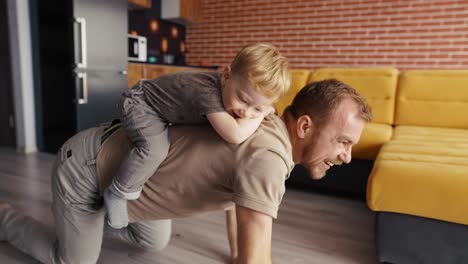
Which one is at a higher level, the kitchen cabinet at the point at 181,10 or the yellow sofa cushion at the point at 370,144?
the kitchen cabinet at the point at 181,10

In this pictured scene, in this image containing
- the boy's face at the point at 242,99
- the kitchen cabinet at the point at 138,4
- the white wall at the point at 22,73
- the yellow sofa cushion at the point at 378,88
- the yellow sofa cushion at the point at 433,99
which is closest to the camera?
the boy's face at the point at 242,99

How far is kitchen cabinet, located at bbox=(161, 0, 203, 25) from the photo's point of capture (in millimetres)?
4977

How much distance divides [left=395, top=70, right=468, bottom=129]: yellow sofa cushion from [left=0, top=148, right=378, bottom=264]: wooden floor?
1.00m

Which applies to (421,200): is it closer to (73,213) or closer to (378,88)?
(73,213)

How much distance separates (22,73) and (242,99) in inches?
139

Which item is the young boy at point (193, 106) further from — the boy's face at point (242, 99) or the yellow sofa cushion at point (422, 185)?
the yellow sofa cushion at point (422, 185)

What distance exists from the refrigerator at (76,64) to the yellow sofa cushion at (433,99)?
2.66 meters

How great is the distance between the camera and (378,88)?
9.96 feet

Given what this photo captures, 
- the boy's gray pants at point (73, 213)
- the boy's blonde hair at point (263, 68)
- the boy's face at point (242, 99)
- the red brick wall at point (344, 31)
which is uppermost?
the red brick wall at point (344, 31)

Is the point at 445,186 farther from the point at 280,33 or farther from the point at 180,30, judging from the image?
the point at 180,30

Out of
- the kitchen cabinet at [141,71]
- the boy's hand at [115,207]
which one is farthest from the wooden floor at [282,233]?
the kitchen cabinet at [141,71]

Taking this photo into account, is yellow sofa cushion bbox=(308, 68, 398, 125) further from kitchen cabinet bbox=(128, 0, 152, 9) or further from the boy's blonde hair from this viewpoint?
kitchen cabinet bbox=(128, 0, 152, 9)

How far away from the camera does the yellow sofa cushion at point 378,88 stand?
297 centimetres

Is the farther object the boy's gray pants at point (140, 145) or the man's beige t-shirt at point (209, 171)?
the boy's gray pants at point (140, 145)
